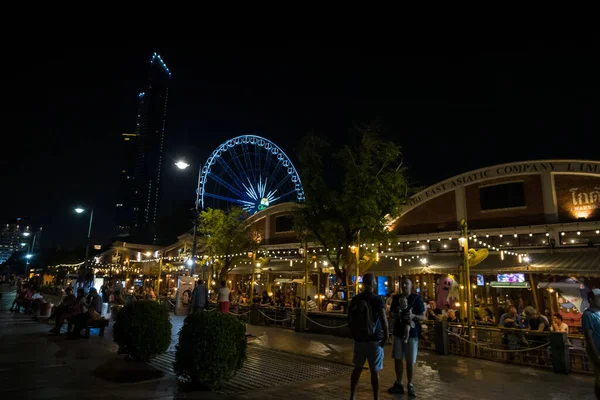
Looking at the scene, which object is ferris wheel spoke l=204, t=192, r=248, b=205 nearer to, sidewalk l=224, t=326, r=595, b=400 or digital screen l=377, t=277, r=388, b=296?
digital screen l=377, t=277, r=388, b=296

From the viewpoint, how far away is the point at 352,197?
16.0m

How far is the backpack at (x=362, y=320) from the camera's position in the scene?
559 centimetres

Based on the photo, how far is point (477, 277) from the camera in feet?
63.0

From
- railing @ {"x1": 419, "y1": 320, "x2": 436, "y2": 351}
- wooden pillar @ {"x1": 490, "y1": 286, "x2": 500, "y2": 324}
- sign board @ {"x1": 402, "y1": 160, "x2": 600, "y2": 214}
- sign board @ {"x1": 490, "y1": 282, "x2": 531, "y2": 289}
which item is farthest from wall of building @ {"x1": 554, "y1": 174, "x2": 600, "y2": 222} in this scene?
railing @ {"x1": 419, "y1": 320, "x2": 436, "y2": 351}

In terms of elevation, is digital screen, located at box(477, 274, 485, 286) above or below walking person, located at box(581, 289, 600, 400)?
above

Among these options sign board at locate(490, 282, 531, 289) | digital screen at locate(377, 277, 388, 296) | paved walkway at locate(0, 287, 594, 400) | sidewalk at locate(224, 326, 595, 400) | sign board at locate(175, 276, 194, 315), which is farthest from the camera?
digital screen at locate(377, 277, 388, 296)

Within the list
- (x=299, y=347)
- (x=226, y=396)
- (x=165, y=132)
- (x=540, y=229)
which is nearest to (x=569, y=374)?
(x=299, y=347)

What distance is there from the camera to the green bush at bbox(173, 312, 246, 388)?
20.7ft

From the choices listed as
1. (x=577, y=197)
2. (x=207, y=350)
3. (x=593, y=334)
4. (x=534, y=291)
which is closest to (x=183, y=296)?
(x=207, y=350)

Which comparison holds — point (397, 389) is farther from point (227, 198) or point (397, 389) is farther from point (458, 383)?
point (227, 198)

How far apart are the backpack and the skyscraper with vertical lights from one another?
15902cm

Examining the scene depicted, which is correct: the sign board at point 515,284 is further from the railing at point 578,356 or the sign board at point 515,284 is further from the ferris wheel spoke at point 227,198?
the ferris wheel spoke at point 227,198

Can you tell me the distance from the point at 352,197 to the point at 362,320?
10.6 meters

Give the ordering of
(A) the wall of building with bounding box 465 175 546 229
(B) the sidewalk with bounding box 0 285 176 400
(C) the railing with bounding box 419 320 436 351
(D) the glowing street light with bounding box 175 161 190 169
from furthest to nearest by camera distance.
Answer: (D) the glowing street light with bounding box 175 161 190 169 → (A) the wall of building with bounding box 465 175 546 229 → (C) the railing with bounding box 419 320 436 351 → (B) the sidewalk with bounding box 0 285 176 400
